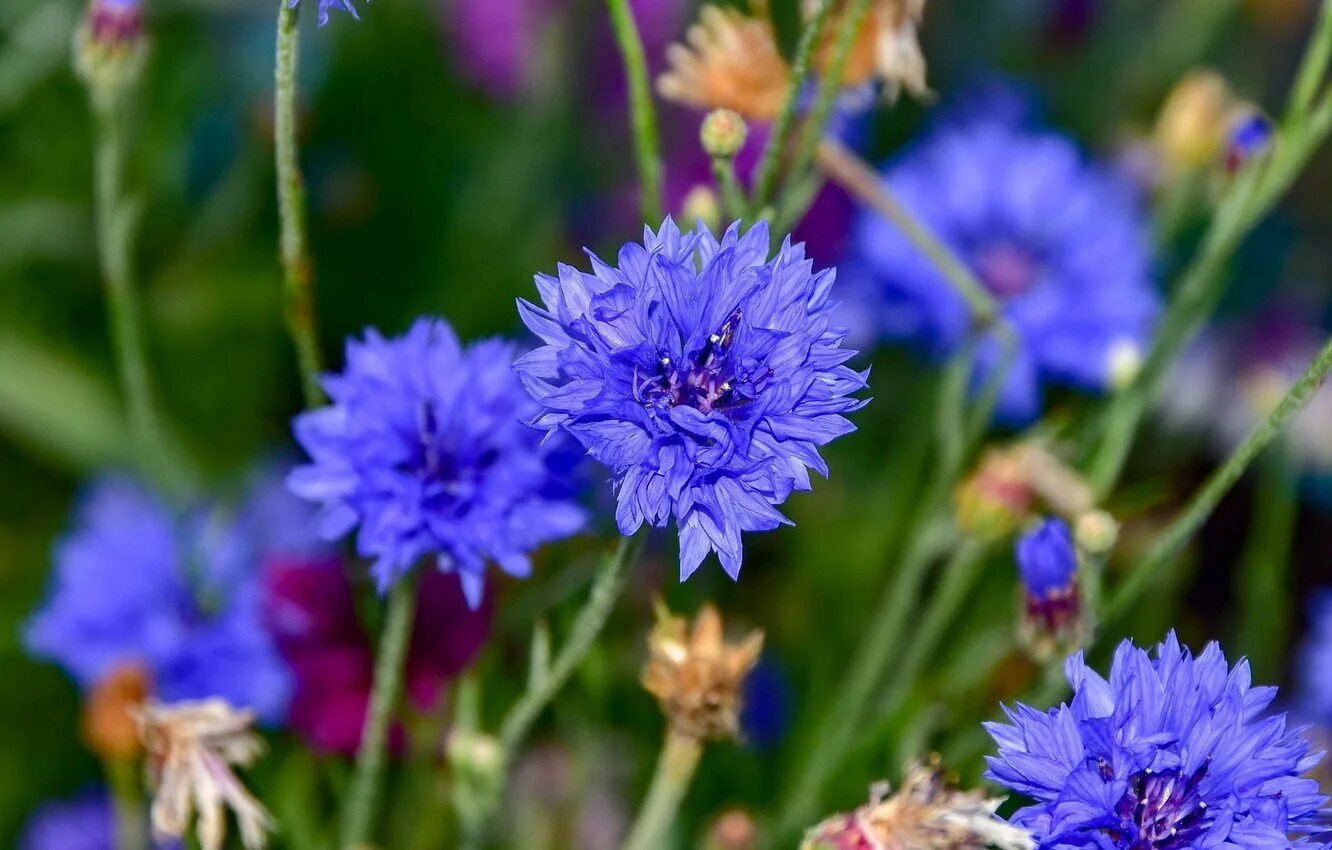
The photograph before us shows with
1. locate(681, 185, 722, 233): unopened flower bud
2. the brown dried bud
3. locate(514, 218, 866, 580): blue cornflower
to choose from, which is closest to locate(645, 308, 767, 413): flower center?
locate(514, 218, 866, 580): blue cornflower

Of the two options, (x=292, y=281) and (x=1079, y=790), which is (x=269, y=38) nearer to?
(x=292, y=281)

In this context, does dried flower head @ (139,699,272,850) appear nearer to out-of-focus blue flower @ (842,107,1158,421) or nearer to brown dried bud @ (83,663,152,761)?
brown dried bud @ (83,663,152,761)

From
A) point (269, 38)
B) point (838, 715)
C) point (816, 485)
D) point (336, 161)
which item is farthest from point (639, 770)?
point (269, 38)

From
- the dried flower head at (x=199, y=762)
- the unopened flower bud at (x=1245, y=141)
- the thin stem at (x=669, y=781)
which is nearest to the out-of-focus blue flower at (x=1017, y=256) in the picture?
the unopened flower bud at (x=1245, y=141)

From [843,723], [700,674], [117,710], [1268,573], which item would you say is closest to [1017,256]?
[1268,573]

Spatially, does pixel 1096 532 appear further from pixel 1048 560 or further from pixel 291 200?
pixel 291 200

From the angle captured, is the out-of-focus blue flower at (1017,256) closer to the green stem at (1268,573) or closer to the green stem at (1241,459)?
the green stem at (1268,573)

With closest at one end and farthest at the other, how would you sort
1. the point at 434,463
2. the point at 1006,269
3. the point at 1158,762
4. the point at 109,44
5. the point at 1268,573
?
1. the point at 1158,762
2. the point at 434,463
3. the point at 109,44
4. the point at 1268,573
5. the point at 1006,269
